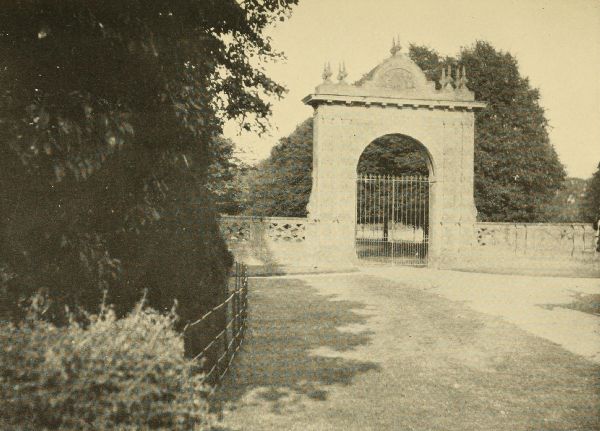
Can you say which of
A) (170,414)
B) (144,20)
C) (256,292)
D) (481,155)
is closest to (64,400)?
(170,414)

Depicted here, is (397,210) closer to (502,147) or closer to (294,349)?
(502,147)

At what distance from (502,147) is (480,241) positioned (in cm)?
839

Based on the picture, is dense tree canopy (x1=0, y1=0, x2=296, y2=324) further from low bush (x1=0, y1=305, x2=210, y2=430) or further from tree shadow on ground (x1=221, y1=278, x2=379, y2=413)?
tree shadow on ground (x1=221, y1=278, x2=379, y2=413)

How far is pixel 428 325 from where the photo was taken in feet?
33.4

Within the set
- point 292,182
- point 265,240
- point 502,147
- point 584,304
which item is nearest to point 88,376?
point 584,304

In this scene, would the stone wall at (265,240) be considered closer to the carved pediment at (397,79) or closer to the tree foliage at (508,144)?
the carved pediment at (397,79)

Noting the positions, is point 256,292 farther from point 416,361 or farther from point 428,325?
point 416,361

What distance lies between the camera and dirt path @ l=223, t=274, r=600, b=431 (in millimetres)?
5578

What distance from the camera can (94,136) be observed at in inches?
162

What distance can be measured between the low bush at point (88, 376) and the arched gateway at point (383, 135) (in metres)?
15.4

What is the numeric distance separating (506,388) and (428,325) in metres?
3.63


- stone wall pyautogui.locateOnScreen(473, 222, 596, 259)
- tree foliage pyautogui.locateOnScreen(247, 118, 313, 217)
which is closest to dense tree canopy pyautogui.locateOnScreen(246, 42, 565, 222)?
tree foliage pyautogui.locateOnScreen(247, 118, 313, 217)

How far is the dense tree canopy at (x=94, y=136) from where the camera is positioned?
4051mm

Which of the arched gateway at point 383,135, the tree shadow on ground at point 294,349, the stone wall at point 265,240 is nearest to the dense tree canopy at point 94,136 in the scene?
the tree shadow on ground at point 294,349
